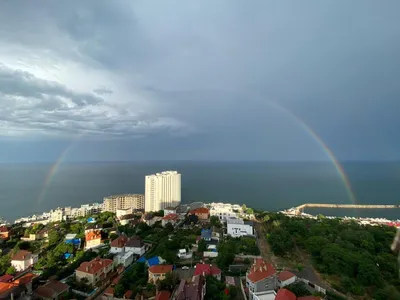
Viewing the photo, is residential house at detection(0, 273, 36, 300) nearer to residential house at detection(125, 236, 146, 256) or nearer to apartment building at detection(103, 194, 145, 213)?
residential house at detection(125, 236, 146, 256)

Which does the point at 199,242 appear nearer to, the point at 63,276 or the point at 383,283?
the point at 63,276

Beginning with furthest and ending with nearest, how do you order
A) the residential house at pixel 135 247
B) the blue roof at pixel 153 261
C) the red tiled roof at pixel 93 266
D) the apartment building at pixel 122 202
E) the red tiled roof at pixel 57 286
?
the apartment building at pixel 122 202 → the residential house at pixel 135 247 → the blue roof at pixel 153 261 → the red tiled roof at pixel 93 266 → the red tiled roof at pixel 57 286

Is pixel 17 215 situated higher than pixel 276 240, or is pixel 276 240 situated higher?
pixel 276 240

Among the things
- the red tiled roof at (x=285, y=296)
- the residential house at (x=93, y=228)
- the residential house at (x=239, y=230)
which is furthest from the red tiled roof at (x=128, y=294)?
the residential house at (x=239, y=230)

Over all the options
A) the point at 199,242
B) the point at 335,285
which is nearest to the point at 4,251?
the point at 199,242

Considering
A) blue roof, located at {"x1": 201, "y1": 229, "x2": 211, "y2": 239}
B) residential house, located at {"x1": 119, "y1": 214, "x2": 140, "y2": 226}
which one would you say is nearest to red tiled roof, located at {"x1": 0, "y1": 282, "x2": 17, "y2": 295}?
blue roof, located at {"x1": 201, "y1": 229, "x2": 211, "y2": 239}

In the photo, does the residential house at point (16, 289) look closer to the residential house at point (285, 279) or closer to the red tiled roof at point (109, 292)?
the red tiled roof at point (109, 292)
